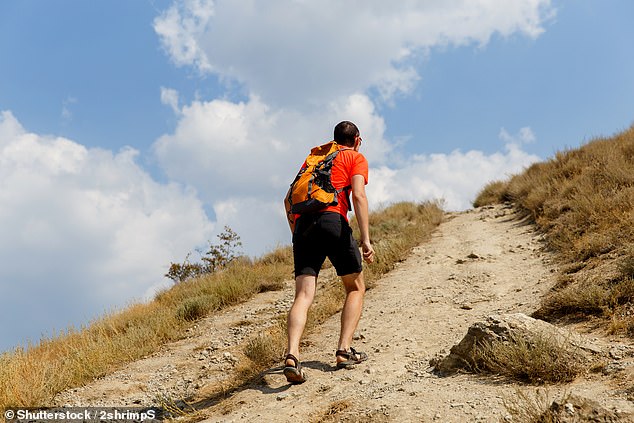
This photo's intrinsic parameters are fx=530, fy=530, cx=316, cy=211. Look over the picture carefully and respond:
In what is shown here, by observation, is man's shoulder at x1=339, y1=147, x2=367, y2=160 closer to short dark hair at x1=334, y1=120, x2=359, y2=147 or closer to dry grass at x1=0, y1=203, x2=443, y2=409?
short dark hair at x1=334, y1=120, x2=359, y2=147

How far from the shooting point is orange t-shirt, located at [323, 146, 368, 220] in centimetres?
477

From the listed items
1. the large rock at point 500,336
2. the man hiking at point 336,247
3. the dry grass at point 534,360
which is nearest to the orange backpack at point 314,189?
the man hiking at point 336,247

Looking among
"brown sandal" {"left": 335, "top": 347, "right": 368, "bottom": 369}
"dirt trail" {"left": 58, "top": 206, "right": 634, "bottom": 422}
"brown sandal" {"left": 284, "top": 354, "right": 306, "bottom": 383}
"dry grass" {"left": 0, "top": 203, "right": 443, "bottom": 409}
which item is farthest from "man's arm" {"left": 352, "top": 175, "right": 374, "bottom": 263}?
"dry grass" {"left": 0, "top": 203, "right": 443, "bottom": 409}

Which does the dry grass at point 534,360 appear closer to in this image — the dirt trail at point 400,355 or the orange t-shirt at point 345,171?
the dirt trail at point 400,355

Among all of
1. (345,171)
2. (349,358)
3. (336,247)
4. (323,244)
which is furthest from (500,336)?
(345,171)

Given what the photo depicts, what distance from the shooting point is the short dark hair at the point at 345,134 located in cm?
507

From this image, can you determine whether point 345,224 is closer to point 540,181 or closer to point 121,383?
point 121,383

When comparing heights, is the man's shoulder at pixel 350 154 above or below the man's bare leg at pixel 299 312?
above

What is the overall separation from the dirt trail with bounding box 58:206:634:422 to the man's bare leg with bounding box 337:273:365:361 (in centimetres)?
29

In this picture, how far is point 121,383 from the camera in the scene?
19.9 feet

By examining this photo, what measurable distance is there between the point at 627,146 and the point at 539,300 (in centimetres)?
701

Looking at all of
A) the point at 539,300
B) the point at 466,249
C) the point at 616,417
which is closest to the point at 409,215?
the point at 466,249

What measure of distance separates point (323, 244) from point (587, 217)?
5.78 m

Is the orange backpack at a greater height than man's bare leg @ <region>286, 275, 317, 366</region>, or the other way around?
the orange backpack
